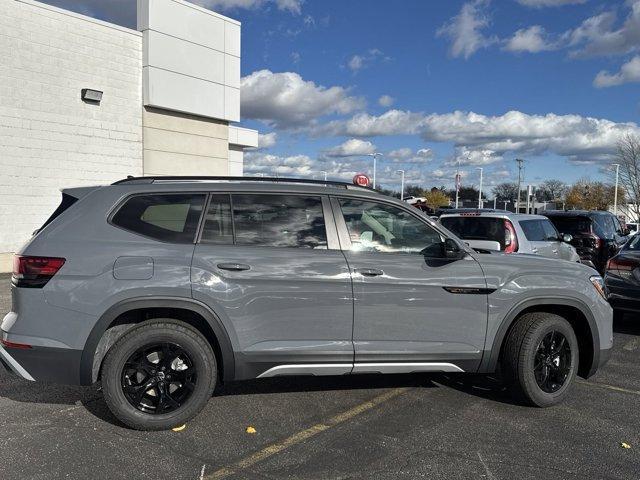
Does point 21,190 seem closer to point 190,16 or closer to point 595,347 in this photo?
point 190,16

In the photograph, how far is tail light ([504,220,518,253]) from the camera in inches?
324

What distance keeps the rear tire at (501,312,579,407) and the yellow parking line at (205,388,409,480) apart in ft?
3.39

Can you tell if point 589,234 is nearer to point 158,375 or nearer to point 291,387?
point 291,387

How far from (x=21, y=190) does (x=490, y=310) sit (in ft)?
39.0

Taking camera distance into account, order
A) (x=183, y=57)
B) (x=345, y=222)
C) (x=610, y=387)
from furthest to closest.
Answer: (x=183, y=57), (x=610, y=387), (x=345, y=222)

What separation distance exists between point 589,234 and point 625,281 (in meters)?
5.27

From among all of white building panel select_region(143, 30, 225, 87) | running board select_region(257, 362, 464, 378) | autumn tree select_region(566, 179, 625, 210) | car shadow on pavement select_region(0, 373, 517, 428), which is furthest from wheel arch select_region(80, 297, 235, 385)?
autumn tree select_region(566, 179, 625, 210)

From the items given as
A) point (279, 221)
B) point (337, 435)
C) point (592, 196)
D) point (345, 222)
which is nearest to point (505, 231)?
point (345, 222)

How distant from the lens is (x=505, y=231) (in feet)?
27.4

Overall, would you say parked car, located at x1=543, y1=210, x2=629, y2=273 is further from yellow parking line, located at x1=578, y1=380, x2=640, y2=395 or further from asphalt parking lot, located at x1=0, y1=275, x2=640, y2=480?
asphalt parking lot, located at x1=0, y1=275, x2=640, y2=480

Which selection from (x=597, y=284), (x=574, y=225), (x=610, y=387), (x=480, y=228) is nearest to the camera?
(x=597, y=284)

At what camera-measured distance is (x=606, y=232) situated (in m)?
13.1

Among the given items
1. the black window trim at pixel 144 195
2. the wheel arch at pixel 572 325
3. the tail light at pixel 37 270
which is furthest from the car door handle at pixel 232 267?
Result: the wheel arch at pixel 572 325

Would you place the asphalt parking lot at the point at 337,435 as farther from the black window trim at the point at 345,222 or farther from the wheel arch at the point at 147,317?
the black window trim at the point at 345,222
